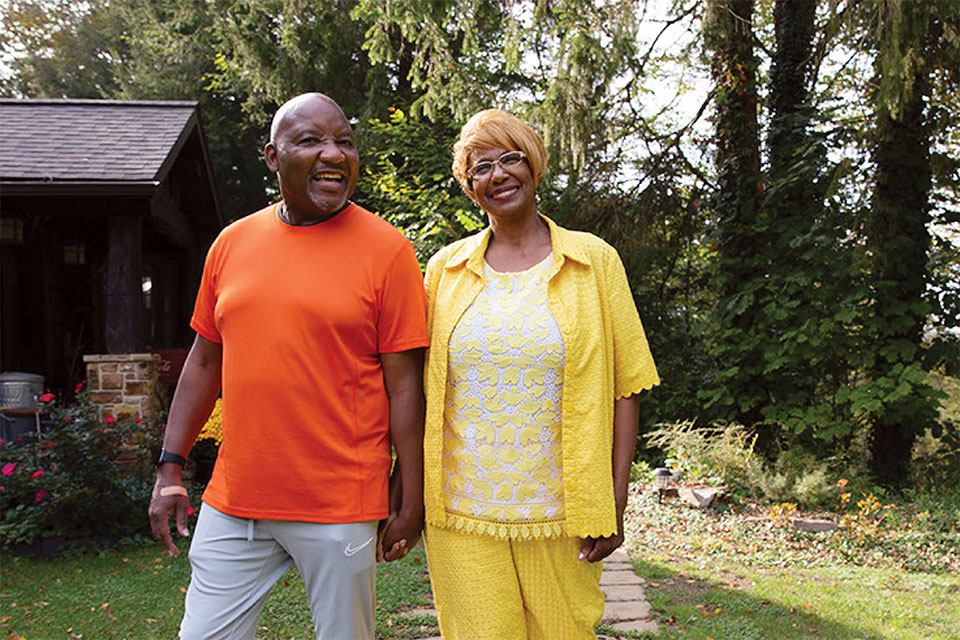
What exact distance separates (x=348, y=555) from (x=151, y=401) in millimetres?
5203

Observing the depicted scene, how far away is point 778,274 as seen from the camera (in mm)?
7355

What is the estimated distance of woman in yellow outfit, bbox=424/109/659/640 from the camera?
189cm

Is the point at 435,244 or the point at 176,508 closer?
the point at 176,508

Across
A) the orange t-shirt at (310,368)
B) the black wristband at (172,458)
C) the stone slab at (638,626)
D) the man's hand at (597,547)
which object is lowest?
the stone slab at (638,626)

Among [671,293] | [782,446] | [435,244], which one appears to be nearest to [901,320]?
[782,446]

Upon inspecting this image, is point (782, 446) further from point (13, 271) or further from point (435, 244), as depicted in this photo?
point (13, 271)

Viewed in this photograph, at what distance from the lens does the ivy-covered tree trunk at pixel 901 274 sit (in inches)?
256

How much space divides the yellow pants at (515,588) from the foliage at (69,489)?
4.02 metres

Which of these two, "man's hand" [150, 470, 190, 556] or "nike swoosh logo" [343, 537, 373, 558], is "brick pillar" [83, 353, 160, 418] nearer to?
"man's hand" [150, 470, 190, 556]

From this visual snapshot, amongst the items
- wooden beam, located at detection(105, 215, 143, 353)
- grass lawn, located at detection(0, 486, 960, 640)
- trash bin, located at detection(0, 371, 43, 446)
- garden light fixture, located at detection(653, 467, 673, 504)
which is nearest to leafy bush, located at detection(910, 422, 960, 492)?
grass lawn, located at detection(0, 486, 960, 640)

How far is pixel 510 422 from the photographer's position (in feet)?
6.21

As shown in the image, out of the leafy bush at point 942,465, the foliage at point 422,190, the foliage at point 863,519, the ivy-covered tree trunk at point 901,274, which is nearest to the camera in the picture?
the foliage at point 863,519

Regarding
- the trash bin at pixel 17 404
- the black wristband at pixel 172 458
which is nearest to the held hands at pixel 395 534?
the black wristband at pixel 172 458

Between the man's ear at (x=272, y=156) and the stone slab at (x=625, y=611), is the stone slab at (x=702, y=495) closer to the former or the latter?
the stone slab at (x=625, y=611)
